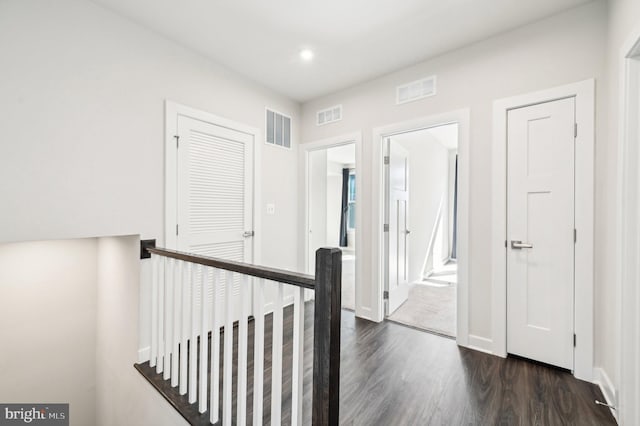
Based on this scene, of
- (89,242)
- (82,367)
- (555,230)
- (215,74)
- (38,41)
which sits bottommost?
(82,367)

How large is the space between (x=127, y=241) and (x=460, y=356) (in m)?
3.01

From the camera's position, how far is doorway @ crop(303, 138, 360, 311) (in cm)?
365

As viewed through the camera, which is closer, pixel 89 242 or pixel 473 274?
pixel 473 274

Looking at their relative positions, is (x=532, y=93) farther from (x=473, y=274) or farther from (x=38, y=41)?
(x=38, y=41)

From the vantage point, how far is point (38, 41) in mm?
1766

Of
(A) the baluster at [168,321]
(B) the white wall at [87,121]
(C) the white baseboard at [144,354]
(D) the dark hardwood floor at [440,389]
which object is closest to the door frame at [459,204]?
(D) the dark hardwood floor at [440,389]

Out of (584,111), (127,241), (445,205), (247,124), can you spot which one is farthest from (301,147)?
(445,205)

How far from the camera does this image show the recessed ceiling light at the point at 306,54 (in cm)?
261

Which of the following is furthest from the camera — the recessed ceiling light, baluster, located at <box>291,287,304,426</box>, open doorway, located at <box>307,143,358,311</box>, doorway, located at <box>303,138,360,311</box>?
open doorway, located at <box>307,143,358,311</box>

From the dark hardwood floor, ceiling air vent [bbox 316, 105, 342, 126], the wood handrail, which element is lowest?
the dark hardwood floor

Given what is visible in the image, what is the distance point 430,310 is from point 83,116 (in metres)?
3.91

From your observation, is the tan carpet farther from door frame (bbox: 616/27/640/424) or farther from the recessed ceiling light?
the recessed ceiling light

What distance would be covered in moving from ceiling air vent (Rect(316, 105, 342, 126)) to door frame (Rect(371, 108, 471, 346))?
596 millimetres

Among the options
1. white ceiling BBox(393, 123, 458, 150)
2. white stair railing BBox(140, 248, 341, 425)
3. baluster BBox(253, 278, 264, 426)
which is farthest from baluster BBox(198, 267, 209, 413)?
white ceiling BBox(393, 123, 458, 150)
